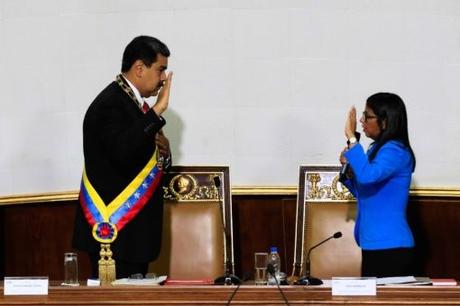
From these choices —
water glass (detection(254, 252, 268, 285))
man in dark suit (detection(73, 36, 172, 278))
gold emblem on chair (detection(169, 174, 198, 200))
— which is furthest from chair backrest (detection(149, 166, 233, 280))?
water glass (detection(254, 252, 268, 285))

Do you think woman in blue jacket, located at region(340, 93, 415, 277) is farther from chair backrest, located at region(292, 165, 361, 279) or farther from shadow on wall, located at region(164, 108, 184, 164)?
shadow on wall, located at region(164, 108, 184, 164)

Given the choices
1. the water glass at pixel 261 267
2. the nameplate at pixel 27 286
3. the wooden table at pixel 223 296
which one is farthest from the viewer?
the water glass at pixel 261 267

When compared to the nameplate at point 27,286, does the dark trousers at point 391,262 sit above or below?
below

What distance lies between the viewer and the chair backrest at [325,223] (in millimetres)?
4691

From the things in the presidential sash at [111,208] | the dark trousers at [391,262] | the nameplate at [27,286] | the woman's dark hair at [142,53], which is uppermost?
the woman's dark hair at [142,53]

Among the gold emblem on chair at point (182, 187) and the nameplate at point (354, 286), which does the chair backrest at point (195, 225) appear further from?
the nameplate at point (354, 286)

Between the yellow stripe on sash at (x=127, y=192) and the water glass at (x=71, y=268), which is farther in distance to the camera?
the yellow stripe on sash at (x=127, y=192)

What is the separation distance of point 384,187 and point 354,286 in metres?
1.21

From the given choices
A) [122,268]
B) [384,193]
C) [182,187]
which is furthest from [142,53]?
[384,193]

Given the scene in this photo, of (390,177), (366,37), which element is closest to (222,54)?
Answer: (366,37)

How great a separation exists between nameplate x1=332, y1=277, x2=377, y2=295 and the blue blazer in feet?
3.61

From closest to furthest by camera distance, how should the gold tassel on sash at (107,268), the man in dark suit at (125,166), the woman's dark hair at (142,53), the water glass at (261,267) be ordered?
the water glass at (261,267), the gold tassel on sash at (107,268), the man in dark suit at (125,166), the woman's dark hair at (142,53)

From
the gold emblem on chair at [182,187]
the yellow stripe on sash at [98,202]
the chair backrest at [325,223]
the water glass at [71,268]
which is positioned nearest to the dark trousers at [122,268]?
the yellow stripe on sash at [98,202]

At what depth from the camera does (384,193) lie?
13.3 ft
